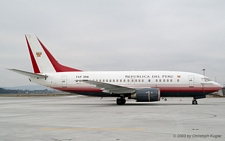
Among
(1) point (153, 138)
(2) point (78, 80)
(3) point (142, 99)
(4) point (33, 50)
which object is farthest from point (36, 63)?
(1) point (153, 138)

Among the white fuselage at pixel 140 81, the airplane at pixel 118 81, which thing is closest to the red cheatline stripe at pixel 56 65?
the airplane at pixel 118 81

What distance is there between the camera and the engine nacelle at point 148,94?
22.9m

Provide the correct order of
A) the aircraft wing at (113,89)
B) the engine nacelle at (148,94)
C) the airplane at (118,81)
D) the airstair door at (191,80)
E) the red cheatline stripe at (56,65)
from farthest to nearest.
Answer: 1. the red cheatline stripe at (56,65)
2. the airstair door at (191,80)
3. the airplane at (118,81)
4. the aircraft wing at (113,89)
5. the engine nacelle at (148,94)

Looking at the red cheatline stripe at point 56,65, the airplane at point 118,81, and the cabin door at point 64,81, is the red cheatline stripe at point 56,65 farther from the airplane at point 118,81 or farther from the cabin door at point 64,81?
the cabin door at point 64,81

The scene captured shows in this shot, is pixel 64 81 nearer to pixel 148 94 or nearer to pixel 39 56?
pixel 39 56

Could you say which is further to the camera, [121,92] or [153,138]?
[121,92]

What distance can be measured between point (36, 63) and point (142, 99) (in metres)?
12.2

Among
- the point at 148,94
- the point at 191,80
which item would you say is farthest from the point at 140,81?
the point at 191,80

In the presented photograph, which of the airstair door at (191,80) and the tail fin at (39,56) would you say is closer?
the airstair door at (191,80)

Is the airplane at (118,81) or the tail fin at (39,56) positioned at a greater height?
the tail fin at (39,56)

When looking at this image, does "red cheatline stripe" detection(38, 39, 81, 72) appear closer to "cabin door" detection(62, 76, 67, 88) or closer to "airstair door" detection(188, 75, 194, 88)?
"cabin door" detection(62, 76, 67, 88)

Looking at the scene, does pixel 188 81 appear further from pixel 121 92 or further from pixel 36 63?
pixel 36 63

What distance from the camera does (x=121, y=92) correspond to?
78.8 feet

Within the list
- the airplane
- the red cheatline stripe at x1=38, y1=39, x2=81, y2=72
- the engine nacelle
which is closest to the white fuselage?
the airplane
